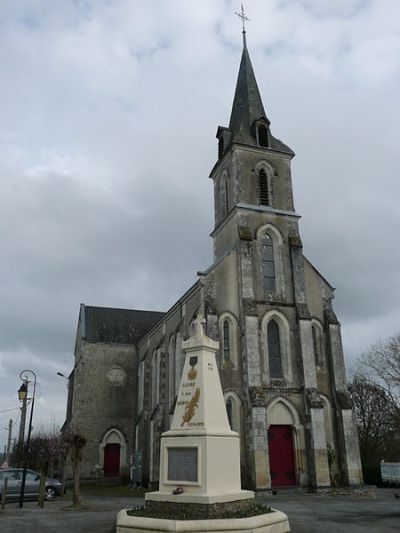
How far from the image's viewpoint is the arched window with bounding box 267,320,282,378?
904 inches

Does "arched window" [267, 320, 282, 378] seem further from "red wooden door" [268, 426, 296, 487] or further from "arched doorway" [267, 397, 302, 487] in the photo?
"red wooden door" [268, 426, 296, 487]

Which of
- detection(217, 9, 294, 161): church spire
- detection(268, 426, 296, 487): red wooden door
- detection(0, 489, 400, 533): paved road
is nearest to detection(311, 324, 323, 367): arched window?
detection(268, 426, 296, 487): red wooden door

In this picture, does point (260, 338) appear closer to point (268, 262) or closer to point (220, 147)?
point (268, 262)

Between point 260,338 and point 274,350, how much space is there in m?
1.11

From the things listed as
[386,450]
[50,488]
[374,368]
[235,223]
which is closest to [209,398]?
[50,488]

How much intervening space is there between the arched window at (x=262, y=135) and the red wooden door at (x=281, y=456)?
16.4 metres

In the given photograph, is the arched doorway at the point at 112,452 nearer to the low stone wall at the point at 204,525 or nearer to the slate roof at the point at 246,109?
the slate roof at the point at 246,109

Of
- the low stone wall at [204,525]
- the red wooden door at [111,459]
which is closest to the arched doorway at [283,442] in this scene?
the low stone wall at [204,525]

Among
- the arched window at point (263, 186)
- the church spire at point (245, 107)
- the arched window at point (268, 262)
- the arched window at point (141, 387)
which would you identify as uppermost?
the church spire at point (245, 107)

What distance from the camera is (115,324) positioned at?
40438 millimetres

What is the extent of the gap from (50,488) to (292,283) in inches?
597

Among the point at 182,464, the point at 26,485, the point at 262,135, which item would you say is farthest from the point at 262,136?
the point at 26,485

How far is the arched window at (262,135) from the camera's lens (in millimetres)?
28422

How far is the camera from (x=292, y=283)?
24719 millimetres
